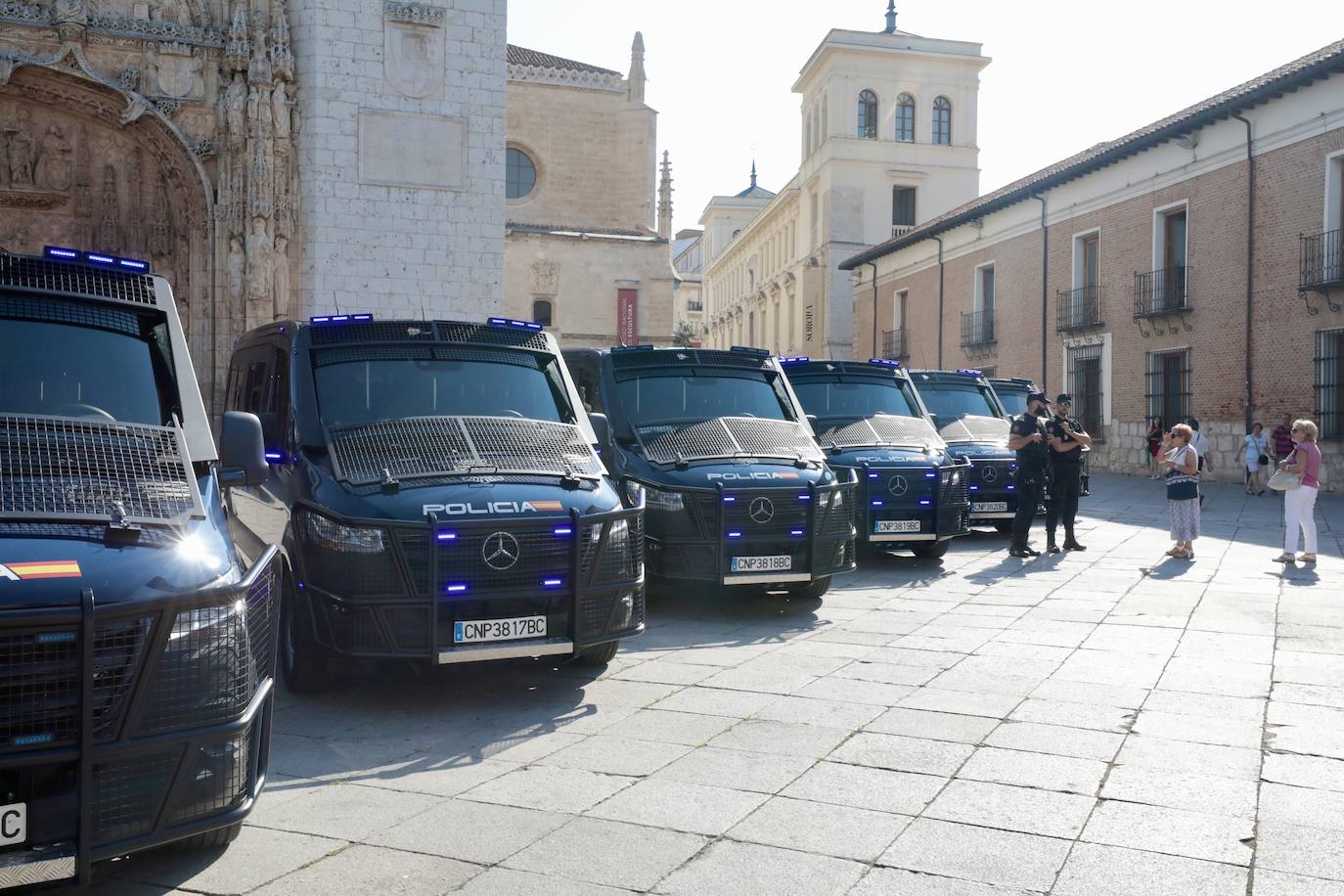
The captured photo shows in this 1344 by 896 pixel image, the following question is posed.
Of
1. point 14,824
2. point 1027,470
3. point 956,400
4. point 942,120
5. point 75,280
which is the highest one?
point 942,120

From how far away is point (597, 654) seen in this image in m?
6.62

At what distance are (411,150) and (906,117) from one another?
3509 cm

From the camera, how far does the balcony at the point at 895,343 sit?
4400cm

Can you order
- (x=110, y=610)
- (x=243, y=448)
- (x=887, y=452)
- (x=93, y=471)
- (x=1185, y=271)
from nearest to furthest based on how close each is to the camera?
(x=110, y=610), (x=93, y=471), (x=243, y=448), (x=887, y=452), (x=1185, y=271)

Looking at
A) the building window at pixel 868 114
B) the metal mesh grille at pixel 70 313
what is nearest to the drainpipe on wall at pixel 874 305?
the building window at pixel 868 114

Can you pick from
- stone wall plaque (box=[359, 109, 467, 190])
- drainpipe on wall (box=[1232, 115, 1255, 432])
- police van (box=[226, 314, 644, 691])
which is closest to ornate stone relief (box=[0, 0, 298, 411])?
stone wall plaque (box=[359, 109, 467, 190])

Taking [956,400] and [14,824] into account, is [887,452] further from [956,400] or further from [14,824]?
[14,824]

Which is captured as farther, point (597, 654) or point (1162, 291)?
point (1162, 291)

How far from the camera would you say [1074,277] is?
3156 centimetres

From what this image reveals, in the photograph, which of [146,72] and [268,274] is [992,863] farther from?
[146,72]

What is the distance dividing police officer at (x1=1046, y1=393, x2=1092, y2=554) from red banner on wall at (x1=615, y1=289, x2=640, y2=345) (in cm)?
2604

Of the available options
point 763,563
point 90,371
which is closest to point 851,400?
point 763,563

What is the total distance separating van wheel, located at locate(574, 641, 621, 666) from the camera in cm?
653

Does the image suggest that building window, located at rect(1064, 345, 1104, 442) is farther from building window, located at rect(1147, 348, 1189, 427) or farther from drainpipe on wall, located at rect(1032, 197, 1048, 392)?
building window, located at rect(1147, 348, 1189, 427)
